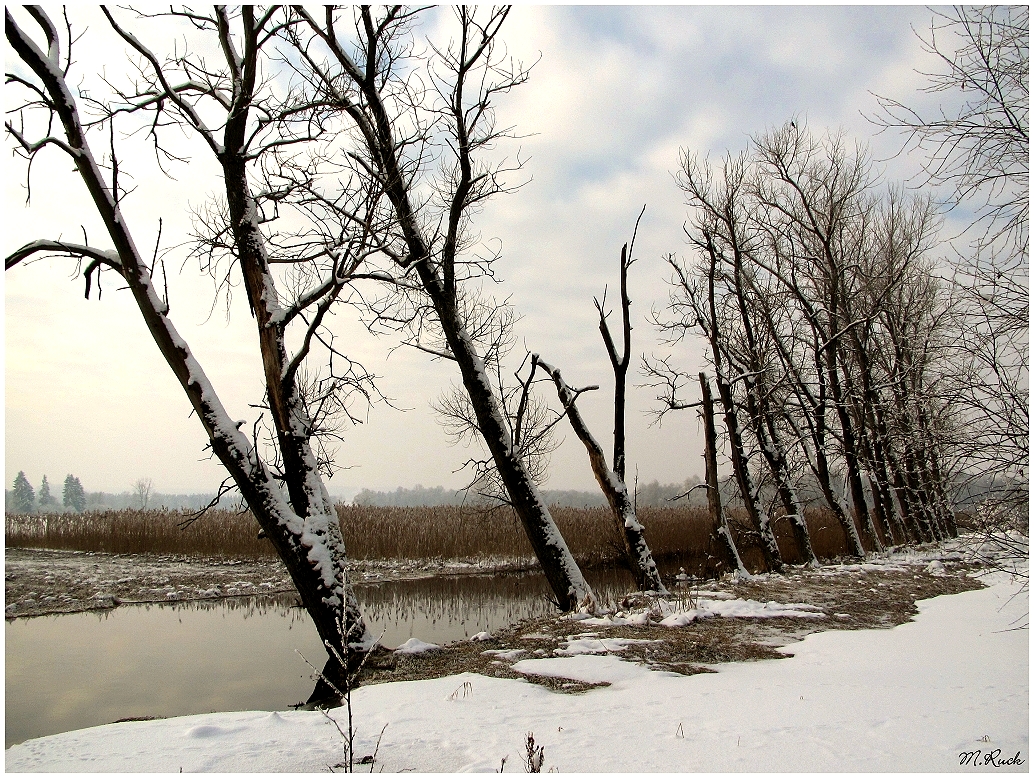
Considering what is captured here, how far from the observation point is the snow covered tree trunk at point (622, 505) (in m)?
8.73

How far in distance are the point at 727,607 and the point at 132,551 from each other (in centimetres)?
1617

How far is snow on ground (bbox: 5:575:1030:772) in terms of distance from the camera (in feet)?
8.89

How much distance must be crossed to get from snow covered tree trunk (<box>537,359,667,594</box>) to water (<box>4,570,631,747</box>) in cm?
207

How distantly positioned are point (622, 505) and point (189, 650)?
18.7 feet

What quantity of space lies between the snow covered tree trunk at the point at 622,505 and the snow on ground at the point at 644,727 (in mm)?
4175

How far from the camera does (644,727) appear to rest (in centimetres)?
314

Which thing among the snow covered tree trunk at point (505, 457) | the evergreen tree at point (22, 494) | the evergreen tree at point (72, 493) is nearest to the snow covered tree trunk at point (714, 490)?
the snow covered tree trunk at point (505, 457)

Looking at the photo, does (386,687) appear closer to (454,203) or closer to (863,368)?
(454,203)

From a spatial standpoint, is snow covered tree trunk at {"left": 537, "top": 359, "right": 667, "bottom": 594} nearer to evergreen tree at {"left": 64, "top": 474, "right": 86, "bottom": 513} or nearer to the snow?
the snow

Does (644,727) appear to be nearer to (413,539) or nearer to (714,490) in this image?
(714,490)

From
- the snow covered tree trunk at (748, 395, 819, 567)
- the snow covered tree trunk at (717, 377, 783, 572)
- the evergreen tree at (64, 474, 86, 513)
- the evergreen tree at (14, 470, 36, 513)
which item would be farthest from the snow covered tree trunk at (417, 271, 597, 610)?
the evergreen tree at (64, 474, 86, 513)

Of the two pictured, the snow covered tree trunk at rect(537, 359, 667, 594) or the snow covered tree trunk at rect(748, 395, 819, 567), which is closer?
the snow covered tree trunk at rect(537, 359, 667, 594)

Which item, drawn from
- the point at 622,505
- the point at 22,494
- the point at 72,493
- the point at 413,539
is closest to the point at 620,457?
the point at 622,505

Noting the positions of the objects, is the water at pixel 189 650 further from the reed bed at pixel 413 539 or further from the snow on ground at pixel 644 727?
the reed bed at pixel 413 539
